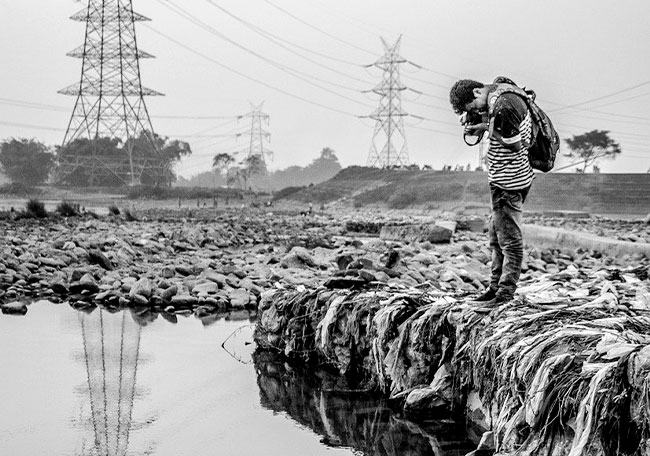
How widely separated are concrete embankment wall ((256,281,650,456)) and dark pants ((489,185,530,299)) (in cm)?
17

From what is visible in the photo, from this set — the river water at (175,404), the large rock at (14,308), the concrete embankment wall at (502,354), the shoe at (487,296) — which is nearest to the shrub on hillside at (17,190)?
the large rock at (14,308)

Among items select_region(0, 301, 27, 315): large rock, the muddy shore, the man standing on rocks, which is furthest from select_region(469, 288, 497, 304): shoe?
select_region(0, 301, 27, 315): large rock

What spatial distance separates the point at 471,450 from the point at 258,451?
1379 millimetres

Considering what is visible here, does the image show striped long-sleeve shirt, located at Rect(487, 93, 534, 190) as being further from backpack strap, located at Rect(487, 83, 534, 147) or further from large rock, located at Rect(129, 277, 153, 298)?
large rock, located at Rect(129, 277, 153, 298)

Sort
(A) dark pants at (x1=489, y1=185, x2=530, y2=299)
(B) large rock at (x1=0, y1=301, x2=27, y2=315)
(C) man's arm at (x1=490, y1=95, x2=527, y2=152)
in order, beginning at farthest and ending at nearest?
(B) large rock at (x1=0, y1=301, x2=27, y2=315), (A) dark pants at (x1=489, y1=185, x2=530, y2=299), (C) man's arm at (x1=490, y1=95, x2=527, y2=152)

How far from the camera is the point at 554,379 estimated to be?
3797 mm

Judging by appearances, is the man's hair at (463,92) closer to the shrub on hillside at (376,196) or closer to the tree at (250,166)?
the shrub on hillside at (376,196)

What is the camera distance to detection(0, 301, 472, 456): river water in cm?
502

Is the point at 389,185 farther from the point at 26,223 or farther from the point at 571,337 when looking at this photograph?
the point at 571,337

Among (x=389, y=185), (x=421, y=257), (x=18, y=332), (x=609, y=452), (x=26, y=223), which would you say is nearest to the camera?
(x=609, y=452)

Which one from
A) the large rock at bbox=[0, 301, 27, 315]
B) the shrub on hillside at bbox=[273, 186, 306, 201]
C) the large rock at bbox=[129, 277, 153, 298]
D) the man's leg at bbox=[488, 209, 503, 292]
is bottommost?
the large rock at bbox=[0, 301, 27, 315]

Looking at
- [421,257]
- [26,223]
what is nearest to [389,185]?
[26,223]

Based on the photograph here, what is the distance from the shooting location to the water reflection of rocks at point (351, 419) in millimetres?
5039

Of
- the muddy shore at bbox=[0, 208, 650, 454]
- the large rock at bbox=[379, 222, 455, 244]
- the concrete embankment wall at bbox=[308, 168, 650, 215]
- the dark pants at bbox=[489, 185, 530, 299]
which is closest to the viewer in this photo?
the muddy shore at bbox=[0, 208, 650, 454]
